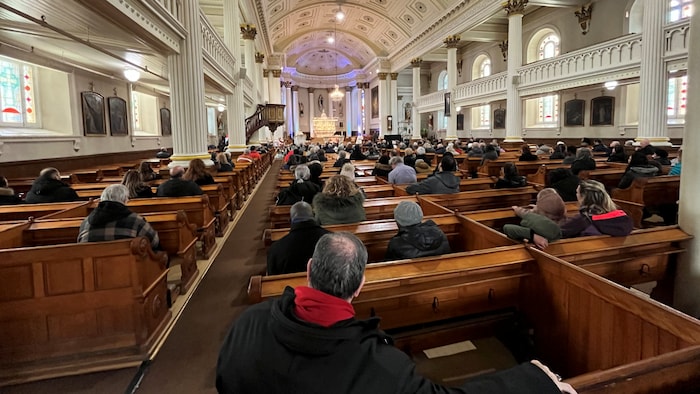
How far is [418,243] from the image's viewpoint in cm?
260

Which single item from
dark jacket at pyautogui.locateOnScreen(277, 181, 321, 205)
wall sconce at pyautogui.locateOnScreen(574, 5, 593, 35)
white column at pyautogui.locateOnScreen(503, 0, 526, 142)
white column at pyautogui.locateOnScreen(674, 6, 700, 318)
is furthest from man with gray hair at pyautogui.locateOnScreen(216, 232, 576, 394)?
wall sconce at pyautogui.locateOnScreen(574, 5, 593, 35)

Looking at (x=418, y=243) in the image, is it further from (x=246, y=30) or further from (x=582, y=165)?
(x=246, y=30)

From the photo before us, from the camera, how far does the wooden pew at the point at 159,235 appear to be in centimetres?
327

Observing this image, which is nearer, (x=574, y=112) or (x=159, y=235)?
(x=159, y=235)

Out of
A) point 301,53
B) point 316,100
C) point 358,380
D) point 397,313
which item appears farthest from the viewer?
point 316,100

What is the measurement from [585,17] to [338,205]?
1480 centimetres

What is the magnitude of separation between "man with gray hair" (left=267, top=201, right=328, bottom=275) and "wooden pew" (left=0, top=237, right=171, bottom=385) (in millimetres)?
928

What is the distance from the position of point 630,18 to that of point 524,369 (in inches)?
604

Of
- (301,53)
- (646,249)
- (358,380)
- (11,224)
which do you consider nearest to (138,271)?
(11,224)

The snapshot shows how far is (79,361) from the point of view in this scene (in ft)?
8.38

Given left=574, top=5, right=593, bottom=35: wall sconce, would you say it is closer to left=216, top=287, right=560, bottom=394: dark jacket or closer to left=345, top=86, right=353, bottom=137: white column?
left=216, top=287, right=560, bottom=394: dark jacket

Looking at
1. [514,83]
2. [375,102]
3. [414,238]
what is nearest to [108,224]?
[414,238]

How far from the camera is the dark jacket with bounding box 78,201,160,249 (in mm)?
2822

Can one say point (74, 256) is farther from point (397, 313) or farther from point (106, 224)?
point (397, 313)
